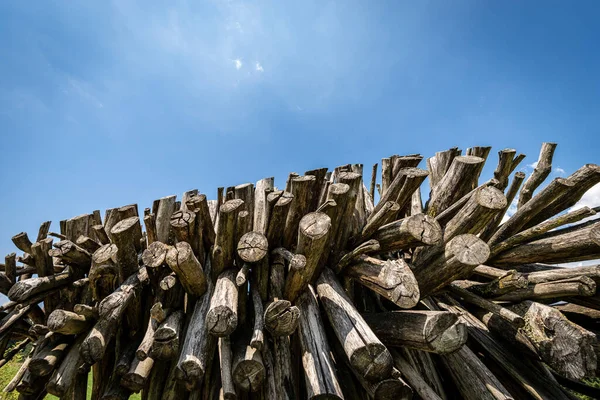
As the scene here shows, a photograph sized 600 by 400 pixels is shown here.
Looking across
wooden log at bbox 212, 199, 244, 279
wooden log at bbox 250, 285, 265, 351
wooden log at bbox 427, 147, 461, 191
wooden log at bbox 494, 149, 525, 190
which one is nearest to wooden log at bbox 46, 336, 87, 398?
wooden log at bbox 212, 199, 244, 279

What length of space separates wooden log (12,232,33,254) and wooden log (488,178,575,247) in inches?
214

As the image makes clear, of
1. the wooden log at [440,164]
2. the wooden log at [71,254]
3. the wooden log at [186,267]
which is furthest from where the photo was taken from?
the wooden log at [440,164]

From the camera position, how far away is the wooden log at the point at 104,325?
102 inches

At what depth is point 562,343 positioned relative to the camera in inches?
90.3

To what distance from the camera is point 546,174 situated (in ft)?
12.7

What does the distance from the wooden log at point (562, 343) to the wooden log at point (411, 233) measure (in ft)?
3.25

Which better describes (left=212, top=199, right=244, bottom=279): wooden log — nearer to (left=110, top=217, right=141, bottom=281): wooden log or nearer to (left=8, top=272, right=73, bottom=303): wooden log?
(left=110, top=217, right=141, bottom=281): wooden log

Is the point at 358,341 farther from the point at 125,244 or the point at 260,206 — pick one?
the point at 125,244

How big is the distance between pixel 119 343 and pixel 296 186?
7.88 ft

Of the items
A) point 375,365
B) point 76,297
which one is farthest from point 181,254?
point 76,297

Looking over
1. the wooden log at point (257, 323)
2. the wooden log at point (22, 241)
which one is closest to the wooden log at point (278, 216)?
the wooden log at point (257, 323)

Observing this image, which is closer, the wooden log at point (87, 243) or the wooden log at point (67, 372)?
the wooden log at point (67, 372)

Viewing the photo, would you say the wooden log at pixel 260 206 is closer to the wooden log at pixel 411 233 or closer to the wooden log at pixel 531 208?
the wooden log at pixel 411 233

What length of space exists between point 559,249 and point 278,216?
2658mm
